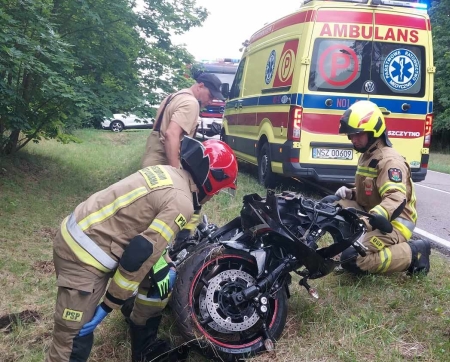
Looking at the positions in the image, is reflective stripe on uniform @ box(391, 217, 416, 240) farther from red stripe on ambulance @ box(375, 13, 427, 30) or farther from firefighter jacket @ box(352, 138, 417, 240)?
red stripe on ambulance @ box(375, 13, 427, 30)

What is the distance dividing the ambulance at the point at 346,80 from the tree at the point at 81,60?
89.8 inches

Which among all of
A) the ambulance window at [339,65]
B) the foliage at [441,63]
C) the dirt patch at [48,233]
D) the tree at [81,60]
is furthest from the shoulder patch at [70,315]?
the foliage at [441,63]

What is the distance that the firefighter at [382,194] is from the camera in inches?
152

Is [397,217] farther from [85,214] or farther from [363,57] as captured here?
[363,57]

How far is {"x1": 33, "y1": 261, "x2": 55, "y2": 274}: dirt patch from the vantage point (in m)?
4.77

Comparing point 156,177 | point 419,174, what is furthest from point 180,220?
point 419,174

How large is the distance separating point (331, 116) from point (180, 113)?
291cm

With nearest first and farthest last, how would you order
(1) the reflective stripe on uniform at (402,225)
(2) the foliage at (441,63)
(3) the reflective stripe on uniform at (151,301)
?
1. (3) the reflective stripe on uniform at (151,301)
2. (1) the reflective stripe on uniform at (402,225)
3. (2) the foliage at (441,63)

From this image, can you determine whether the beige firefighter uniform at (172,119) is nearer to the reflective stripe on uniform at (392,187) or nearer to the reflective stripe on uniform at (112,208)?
the reflective stripe on uniform at (392,187)

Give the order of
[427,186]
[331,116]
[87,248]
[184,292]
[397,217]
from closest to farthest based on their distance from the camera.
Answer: [87,248], [184,292], [397,217], [331,116], [427,186]

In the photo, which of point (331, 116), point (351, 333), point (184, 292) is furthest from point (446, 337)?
point (331, 116)

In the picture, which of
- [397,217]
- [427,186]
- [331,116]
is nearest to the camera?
[397,217]

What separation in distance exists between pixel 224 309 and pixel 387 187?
1584 millimetres

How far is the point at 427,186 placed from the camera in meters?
10.8
